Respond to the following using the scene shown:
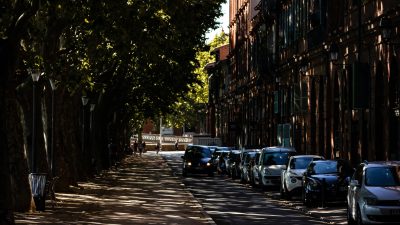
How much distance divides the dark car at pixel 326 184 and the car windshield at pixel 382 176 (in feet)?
22.7

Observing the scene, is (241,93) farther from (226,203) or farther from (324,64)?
(226,203)

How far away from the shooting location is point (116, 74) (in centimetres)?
4922

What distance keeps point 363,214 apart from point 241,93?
2642 inches

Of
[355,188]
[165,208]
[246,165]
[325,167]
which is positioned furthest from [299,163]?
[355,188]

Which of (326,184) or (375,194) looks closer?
(375,194)

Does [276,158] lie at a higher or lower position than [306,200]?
higher

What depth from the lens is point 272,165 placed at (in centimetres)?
3812

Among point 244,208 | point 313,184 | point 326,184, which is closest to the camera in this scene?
point 326,184

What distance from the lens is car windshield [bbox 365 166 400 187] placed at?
19812mm

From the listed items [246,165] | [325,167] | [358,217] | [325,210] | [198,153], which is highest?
[198,153]

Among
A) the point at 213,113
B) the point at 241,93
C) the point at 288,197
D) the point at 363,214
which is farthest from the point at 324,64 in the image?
the point at 213,113

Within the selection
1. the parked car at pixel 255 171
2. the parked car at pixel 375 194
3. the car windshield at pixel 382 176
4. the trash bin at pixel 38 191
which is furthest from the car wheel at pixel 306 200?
the parked car at pixel 255 171

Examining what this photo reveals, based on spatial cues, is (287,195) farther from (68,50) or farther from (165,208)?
(68,50)

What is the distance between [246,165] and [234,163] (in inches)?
263
